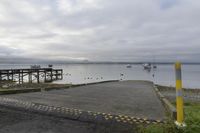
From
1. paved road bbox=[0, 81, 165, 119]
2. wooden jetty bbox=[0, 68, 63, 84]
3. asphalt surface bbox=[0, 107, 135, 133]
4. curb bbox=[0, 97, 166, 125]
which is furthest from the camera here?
wooden jetty bbox=[0, 68, 63, 84]

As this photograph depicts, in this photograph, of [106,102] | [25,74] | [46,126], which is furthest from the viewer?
[25,74]

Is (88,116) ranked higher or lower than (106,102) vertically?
higher

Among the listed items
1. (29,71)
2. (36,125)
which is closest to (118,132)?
(36,125)

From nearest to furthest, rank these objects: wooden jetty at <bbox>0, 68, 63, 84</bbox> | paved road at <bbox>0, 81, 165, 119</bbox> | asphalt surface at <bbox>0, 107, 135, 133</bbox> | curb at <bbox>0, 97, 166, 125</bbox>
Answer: asphalt surface at <bbox>0, 107, 135, 133</bbox> → curb at <bbox>0, 97, 166, 125</bbox> → paved road at <bbox>0, 81, 165, 119</bbox> → wooden jetty at <bbox>0, 68, 63, 84</bbox>

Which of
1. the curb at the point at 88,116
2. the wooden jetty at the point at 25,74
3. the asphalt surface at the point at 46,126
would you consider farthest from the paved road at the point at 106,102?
the wooden jetty at the point at 25,74

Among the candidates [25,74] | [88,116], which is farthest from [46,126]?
[25,74]

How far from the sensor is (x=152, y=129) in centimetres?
419

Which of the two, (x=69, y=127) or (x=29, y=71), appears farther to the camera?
(x=29, y=71)

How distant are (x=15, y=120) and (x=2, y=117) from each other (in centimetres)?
52

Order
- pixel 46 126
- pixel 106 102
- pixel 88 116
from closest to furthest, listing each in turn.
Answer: pixel 46 126 → pixel 88 116 → pixel 106 102

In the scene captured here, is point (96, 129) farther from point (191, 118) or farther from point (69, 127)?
point (191, 118)

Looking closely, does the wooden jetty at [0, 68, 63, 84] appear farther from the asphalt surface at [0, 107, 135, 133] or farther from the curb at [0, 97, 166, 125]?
the asphalt surface at [0, 107, 135, 133]

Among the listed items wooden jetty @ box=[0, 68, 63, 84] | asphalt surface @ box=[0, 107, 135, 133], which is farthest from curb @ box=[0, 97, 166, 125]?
wooden jetty @ box=[0, 68, 63, 84]

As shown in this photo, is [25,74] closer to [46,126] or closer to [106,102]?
[106,102]
